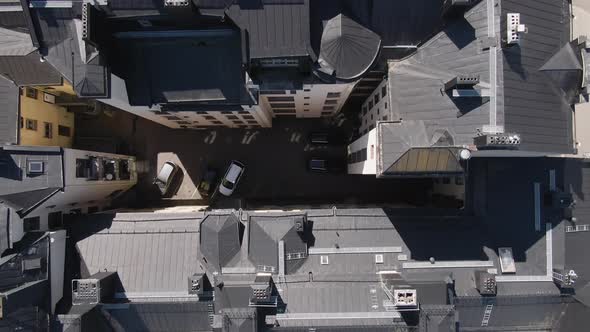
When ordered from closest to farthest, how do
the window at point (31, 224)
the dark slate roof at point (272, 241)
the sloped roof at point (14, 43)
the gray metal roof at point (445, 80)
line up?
the gray metal roof at point (445, 80), the window at point (31, 224), the dark slate roof at point (272, 241), the sloped roof at point (14, 43)

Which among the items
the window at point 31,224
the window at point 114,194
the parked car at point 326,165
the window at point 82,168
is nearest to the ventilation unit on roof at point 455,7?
the parked car at point 326,165

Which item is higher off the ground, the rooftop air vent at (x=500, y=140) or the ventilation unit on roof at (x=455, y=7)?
the ventilation unit on roof at (x=455, y=7)

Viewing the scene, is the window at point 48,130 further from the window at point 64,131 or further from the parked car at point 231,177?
the parked car at point 231,177

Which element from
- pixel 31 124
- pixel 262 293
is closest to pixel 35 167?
pixel 31 124

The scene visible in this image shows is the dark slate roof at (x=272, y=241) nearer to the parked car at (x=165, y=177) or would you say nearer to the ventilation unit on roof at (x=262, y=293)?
the ventilation unit on roof at (x=262, y=293)

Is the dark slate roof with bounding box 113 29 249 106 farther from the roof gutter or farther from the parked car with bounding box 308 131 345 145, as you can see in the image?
the parked car with bounding box 308 131 345 145

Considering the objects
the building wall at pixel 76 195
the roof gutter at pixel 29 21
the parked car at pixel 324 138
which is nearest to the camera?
the roof gutter at pixel 29 21

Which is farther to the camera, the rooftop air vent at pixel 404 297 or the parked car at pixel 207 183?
the parked car at pixel 207 183

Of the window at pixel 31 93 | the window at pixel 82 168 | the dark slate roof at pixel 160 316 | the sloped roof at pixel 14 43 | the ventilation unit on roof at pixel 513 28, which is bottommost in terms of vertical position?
the dark slate roof at pixel 160 316
